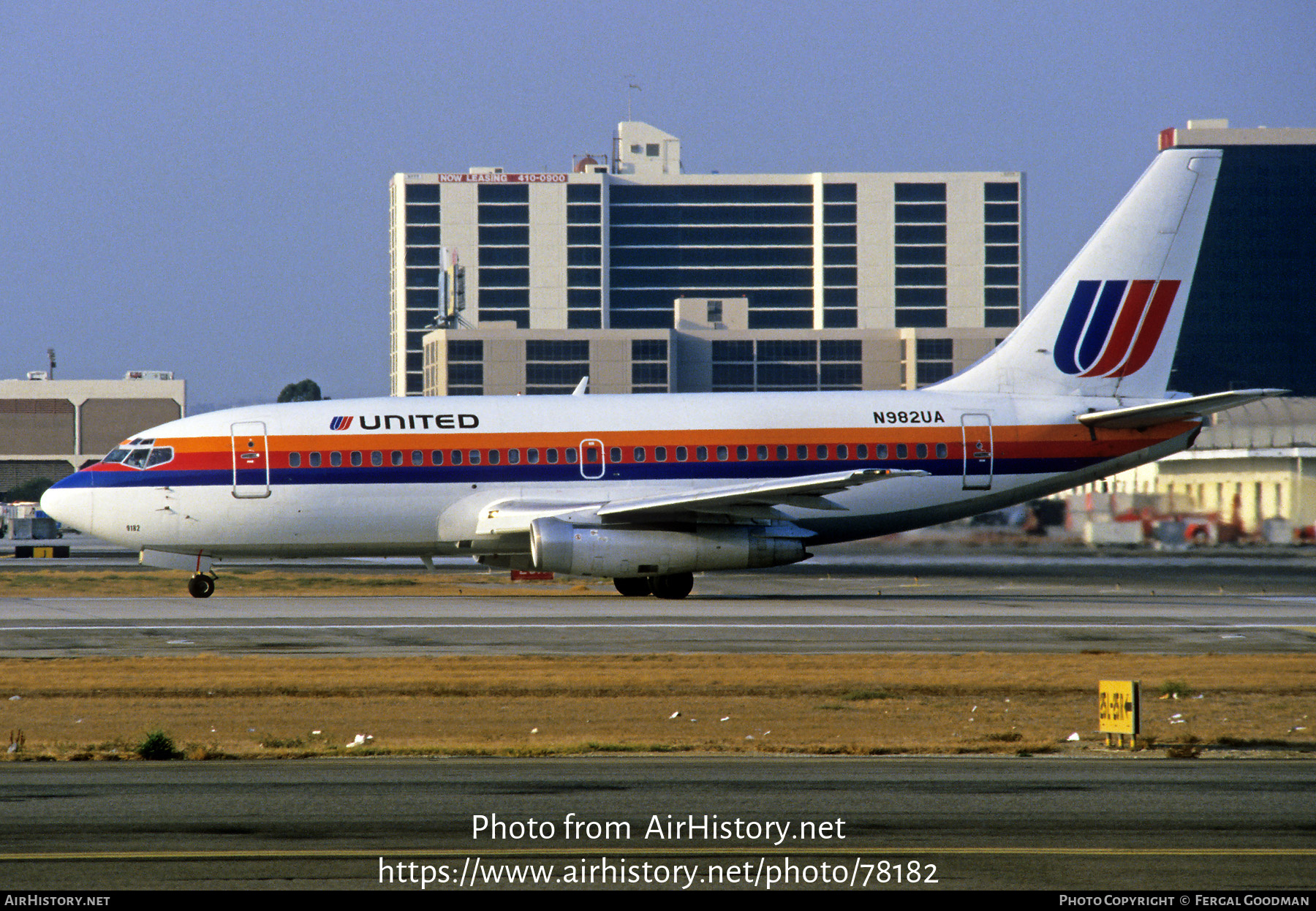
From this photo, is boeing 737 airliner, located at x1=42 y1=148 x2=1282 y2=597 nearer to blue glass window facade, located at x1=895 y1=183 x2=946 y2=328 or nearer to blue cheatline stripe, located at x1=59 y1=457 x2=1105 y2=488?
blue cheatline stripe, located at x1=59 y1=457 x2=1105 y2=488

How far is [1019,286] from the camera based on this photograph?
175250 mm

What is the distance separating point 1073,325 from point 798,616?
37.8ft

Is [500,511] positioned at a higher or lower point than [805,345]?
lower

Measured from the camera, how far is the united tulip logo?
107 feet

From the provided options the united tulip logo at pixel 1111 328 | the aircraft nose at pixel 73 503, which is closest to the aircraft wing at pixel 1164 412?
the united tulip logo at pixel 1111 328

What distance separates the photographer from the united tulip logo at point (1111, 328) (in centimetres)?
3253

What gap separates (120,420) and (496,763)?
166265 millimetres

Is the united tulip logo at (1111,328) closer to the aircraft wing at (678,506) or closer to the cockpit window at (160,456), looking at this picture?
the aircraft wing at (678,506)

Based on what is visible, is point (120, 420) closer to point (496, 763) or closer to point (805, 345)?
point (805, 345)

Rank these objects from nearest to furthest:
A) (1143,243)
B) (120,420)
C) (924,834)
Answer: (924,834), (1143,243), (120,420)

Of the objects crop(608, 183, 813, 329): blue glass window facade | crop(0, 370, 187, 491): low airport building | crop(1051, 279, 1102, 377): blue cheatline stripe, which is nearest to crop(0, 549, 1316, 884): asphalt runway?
crop(1051, 279, 1102, 377): blue cheatline stripe

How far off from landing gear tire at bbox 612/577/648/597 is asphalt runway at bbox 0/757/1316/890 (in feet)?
64.5

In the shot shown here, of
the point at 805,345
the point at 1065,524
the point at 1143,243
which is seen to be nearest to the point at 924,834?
the point at 1143,243

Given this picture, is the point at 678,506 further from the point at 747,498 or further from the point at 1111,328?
the point at 1111,328
